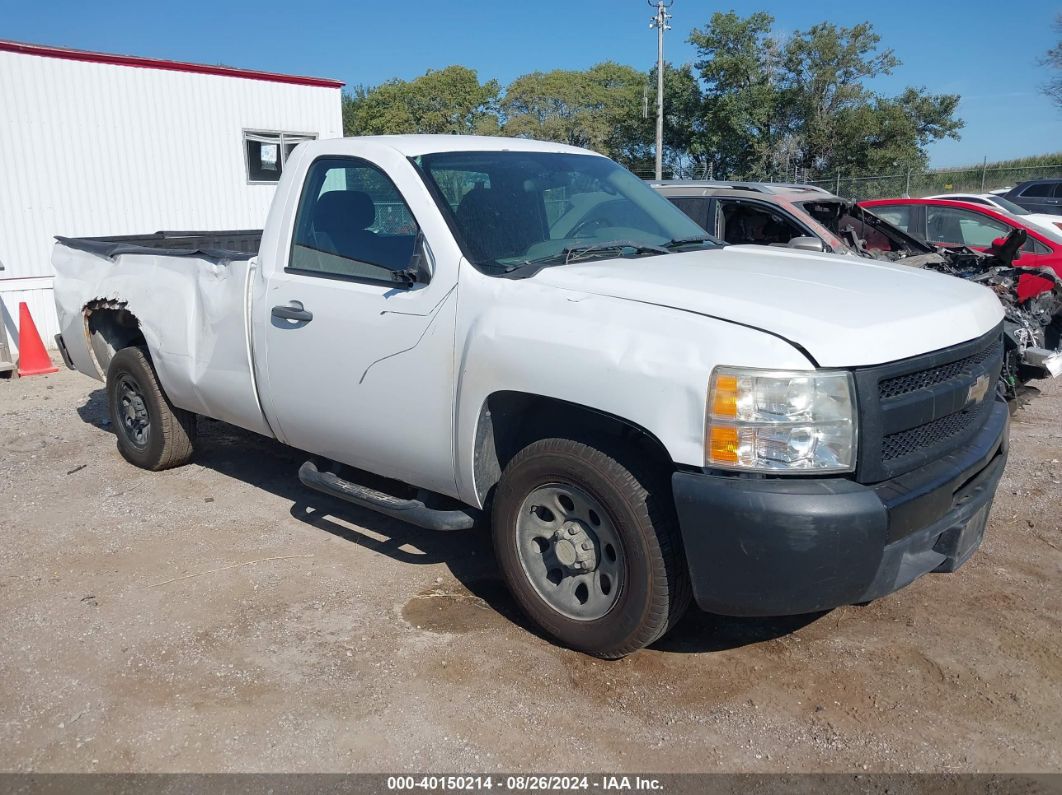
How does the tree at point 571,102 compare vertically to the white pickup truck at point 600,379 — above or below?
above

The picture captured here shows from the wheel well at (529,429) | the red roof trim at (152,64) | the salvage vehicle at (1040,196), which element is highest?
the red roof trim at (152,64)

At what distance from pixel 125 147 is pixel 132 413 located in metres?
8.88

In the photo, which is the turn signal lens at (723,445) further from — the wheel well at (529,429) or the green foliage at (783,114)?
the green foliage at (783,114)

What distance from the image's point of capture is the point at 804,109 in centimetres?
3750

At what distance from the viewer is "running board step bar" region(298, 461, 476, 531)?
3857 millimetres

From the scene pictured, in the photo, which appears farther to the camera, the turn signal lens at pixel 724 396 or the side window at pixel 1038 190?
the side window at pixel 1038 190

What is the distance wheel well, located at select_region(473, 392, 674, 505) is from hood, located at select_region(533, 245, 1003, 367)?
18.3 inches

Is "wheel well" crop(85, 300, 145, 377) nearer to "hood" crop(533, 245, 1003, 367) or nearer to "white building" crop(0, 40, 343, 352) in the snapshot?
"hood" crop(533, 245, 1003, 367)

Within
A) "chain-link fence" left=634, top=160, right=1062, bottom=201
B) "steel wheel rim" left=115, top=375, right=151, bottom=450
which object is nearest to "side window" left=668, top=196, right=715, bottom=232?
"steel wheel rim" left=115, top=375, right=151, bottom=450

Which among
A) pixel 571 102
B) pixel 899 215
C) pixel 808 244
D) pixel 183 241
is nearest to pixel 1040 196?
pixel 899 215

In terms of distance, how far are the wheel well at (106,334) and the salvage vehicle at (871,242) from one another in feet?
14.5

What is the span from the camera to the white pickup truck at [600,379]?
9.67 ft

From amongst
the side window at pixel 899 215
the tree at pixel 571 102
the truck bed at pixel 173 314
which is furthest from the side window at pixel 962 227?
the tree at pixel 571 102

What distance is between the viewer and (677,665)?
3.60 m
